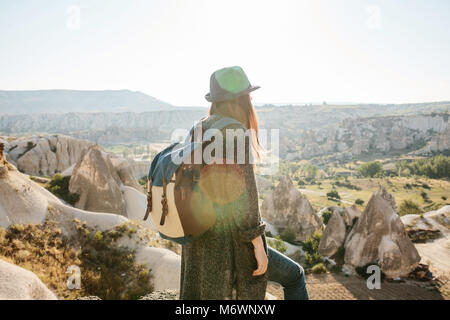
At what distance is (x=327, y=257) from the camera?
40.3 ft

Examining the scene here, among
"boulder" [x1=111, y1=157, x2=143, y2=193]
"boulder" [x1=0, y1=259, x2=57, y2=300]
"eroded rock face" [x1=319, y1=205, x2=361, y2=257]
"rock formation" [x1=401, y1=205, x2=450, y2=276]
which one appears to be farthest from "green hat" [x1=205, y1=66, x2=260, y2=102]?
"boulder" [x1=111, y1=157, x2=143, y2=193]

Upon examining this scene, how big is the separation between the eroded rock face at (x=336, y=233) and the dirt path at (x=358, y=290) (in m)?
1.90

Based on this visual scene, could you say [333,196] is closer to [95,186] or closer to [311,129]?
[95,186]

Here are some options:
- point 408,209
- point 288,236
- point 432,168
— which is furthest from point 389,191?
point 288,236

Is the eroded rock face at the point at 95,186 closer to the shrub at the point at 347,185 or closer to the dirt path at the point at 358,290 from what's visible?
the dirt path at the point at 358,290

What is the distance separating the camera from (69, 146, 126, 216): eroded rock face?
39.9 ft

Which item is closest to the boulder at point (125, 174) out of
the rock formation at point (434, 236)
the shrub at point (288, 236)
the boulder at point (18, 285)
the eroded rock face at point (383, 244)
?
the shrub at point (288, 236)

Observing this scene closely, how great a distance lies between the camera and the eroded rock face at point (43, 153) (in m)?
27.5

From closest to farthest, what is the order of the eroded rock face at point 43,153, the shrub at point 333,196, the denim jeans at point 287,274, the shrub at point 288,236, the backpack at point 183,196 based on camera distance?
the backpack at point 183,196 → the denim jeans at point 287,274 → the shrub at point 288,236 → the eroded rock face at point 43,153 → the shrub at point 333,196

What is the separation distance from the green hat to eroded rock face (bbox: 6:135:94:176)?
95.1 feet

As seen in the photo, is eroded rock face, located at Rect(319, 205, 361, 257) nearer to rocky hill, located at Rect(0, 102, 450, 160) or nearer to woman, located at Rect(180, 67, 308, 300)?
woman, located at Rect(180, 67, 308, 300)
